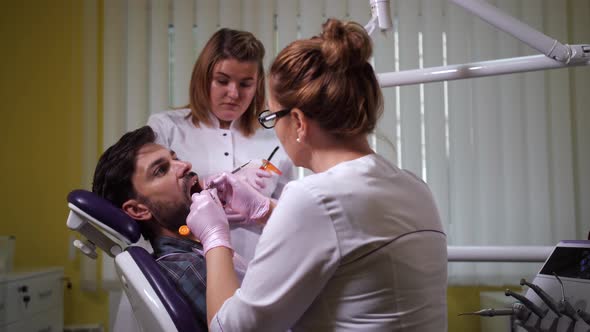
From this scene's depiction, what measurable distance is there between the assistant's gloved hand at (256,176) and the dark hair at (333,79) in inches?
26.4

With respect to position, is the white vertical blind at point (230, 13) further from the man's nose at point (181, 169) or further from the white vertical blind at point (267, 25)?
the man's nose at point (181, 169)

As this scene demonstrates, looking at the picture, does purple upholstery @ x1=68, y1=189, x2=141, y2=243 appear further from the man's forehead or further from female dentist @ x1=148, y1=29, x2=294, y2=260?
female dentist @ x1=148, y1=29, x2=294, y2=260

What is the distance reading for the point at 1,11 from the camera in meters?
3.16

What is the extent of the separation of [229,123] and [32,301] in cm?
149

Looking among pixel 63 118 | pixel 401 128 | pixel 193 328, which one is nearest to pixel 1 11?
pixel 63 118

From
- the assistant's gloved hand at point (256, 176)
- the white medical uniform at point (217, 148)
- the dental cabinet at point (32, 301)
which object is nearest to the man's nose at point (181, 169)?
the assistant's gloved hand at point (256, 176)

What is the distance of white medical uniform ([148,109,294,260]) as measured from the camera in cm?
175

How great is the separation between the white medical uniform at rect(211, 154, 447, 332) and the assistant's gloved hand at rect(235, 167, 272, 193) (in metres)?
0.74

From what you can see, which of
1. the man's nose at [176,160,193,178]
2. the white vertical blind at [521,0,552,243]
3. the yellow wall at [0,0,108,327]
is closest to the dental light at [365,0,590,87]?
the man's nose at [176,160,193,178]

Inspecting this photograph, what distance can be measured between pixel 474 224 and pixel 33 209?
2.49m

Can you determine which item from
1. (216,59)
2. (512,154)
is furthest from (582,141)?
(216,59)

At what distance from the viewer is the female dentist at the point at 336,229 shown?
838 mm

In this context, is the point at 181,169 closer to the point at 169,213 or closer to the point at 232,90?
the point at 169,213

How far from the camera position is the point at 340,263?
0.85 metres
